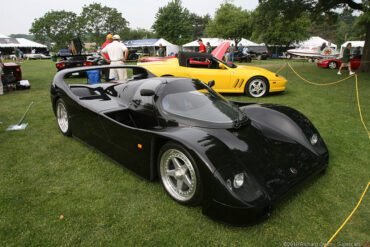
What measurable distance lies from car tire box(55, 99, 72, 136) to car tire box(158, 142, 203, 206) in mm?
2391

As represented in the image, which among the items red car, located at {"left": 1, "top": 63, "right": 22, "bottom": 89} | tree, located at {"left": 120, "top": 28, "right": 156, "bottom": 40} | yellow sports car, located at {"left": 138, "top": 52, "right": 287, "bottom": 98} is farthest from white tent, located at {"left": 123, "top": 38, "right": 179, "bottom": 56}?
tree, located at {"left": 120, "top": 28, "right": 156, "bottom": 40}

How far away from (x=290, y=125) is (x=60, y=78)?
12.5 feet

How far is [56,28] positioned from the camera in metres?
68.7

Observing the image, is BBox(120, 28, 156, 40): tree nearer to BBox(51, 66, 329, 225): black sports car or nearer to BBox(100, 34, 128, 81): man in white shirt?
BBox(100, 34, 128, 81): man in white shirt

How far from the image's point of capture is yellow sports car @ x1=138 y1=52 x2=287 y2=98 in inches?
299

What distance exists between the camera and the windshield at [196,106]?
3.09 m

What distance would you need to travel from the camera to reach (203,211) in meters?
2.44

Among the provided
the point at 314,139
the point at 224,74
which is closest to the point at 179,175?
the point at 314,139

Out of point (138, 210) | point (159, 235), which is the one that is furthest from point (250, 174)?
point (138, 210)

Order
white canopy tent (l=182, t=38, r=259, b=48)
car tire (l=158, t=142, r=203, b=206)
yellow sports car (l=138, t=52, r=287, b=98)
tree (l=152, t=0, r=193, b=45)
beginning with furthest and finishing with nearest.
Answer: tree (l=152, t=0, r=193, b=45) → white canopy tent (l=182, t=38, r=259, b=48) → yellow sports car (l=138, t=52, r=287, b=98) → car tire (l=158, t=142, r=203, b=206)

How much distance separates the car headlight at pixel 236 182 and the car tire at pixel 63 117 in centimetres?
320

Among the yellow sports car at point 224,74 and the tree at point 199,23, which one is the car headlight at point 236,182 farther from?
the tree at point 199,23

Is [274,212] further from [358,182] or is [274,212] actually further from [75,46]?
[75,46]

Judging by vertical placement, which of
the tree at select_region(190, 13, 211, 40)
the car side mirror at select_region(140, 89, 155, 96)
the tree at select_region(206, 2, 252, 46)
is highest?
the tree at select_region(190, 13, 211, 40)
